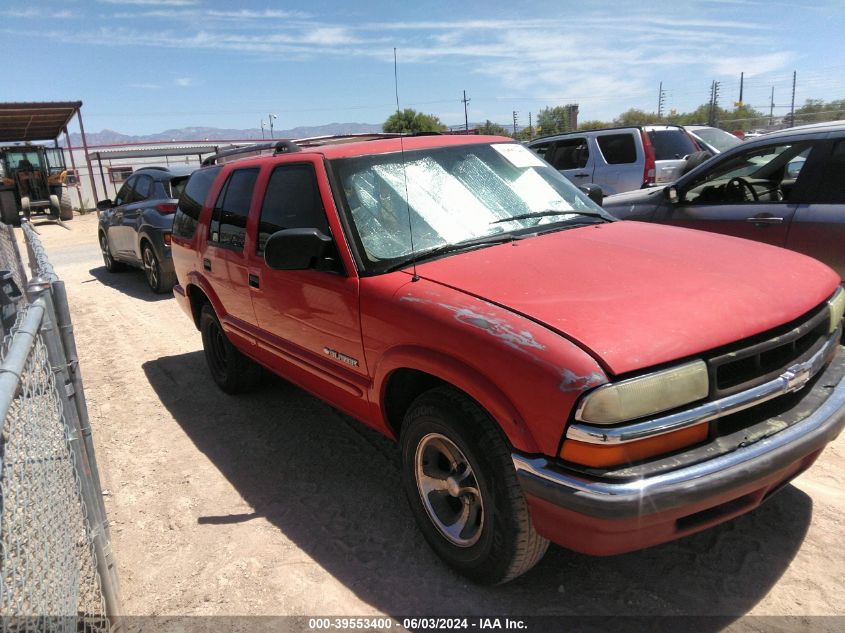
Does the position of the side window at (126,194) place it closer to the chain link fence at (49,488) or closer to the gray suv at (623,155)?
the gray suv at (623,155)

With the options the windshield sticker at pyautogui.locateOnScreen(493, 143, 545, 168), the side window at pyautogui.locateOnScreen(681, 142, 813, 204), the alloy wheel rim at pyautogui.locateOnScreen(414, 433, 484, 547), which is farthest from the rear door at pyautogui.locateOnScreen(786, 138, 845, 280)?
the alloy wheel rim at pyautogui.locateOnScreen(414, 433, 484, 547)

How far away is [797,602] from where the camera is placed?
2494 millimetres

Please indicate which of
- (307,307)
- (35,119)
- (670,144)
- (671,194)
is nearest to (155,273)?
(307,307)

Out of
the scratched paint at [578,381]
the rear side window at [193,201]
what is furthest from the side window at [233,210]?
the scratched paint at [578,381]

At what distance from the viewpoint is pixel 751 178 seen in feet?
17.8

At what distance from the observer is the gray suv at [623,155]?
10.3 metres

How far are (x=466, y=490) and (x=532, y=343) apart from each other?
0.82 meters

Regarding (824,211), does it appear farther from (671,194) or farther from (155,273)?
(155,273)

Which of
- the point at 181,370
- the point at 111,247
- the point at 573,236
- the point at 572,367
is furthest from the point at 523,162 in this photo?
the point at 111,247

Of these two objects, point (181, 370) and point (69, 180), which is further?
point (69, 180)

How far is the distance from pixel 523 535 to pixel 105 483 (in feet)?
9.49

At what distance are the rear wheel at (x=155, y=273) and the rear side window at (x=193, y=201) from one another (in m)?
3.76

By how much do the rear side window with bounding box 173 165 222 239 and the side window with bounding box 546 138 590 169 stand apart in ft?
24.5

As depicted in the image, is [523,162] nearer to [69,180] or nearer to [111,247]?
[111,247]
